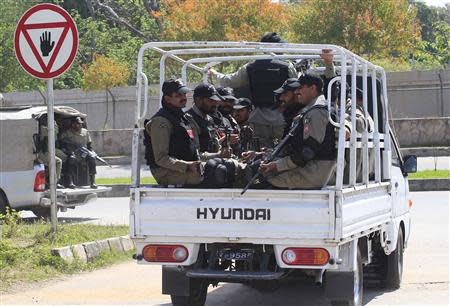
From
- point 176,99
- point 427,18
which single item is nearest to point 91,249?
point 176,99

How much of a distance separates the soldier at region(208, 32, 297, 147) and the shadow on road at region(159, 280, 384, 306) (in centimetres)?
151

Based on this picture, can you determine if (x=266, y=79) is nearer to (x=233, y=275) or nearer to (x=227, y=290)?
(x=227, y=290)

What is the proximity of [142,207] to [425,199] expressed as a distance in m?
11.9

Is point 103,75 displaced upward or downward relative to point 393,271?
upward

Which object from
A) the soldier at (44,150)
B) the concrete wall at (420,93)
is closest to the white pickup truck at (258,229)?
the soldier at (44,150)

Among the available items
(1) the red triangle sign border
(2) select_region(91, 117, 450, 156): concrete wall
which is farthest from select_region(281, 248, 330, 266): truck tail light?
(2) select_region(91, 117, 450, 156): concrete wall

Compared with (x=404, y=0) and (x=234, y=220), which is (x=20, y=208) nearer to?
(x=234, y=220)

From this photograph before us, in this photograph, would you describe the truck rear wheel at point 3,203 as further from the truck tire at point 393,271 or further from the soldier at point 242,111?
the truck tire at point 393,271

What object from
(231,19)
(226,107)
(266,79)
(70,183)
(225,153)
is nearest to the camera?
(225,153)

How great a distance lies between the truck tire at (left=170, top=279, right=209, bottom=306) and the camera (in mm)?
8289

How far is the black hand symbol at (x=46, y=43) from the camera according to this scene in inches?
450

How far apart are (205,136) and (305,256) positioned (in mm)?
1808

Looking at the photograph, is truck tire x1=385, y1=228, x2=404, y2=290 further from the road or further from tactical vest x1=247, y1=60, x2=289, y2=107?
tactical vest x1=247, y1=60, x2=289, y2=107

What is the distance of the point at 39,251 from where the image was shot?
434 inches
